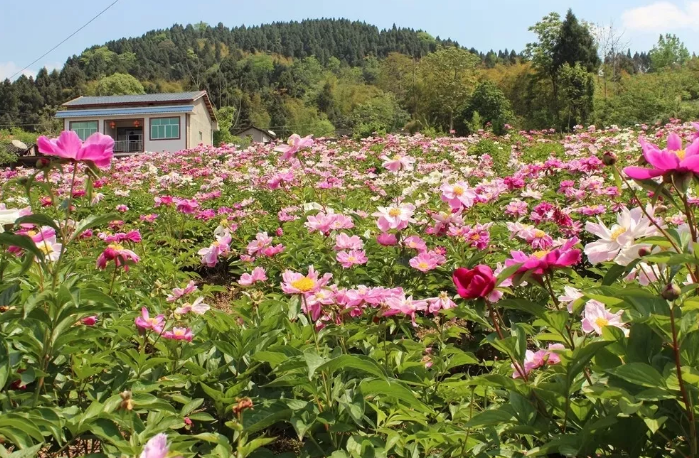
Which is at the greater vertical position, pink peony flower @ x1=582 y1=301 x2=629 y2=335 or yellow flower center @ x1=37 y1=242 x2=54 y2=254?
yellow flower center @ x1=37 y1=242 x2=54 y2=254

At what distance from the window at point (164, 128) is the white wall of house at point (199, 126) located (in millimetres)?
838

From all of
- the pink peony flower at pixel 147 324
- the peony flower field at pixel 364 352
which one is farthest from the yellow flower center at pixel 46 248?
the pink peony flower at pixel 147 324

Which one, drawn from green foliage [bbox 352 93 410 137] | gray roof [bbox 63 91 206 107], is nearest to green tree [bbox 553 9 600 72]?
green foliage [bbox 352 93 410 137]

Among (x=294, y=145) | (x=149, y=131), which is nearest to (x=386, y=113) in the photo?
(x=149, y=131)

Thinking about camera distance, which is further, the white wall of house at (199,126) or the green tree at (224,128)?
the green tree at (224,128)

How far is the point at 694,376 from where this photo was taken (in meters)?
0.93

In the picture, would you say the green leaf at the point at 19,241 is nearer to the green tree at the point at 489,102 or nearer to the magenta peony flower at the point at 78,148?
the magenta peony flower at the point at 78,148

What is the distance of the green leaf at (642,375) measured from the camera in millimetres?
948

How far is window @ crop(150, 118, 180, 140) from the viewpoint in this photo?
112 feet

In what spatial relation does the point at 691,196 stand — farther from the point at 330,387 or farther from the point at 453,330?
the point at 330,387

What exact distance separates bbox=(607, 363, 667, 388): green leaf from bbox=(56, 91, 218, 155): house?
112 ft

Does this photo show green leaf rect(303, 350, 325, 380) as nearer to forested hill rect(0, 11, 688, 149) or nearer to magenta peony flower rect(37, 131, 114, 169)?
magenta peony flower rect(37, 131, 114, 169)

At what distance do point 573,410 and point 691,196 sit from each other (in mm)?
1782

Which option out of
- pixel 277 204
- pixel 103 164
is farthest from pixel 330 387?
pixel 277 204
